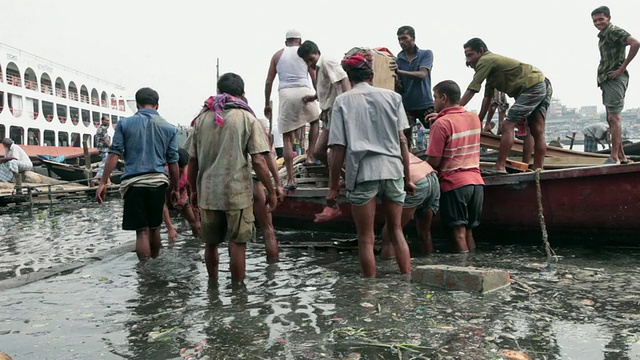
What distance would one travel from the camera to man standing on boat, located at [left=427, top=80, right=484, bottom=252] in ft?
17.1

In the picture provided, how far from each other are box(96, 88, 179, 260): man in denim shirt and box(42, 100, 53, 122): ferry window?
147ft

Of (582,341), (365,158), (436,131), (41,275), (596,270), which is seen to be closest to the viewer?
(582,341)

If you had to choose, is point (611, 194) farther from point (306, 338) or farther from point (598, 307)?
point (306, 338)

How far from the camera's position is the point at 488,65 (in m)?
5.85

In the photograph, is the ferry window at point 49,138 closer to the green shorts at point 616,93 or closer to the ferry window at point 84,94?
the ferry window at point 84,94

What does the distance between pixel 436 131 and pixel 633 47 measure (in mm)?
2888

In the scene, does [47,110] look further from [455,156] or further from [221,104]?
[455,156]

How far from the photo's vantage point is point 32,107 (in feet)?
136

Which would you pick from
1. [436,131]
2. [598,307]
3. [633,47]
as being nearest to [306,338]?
[598,307]

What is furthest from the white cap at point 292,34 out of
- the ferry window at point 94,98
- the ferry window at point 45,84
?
the ferry window at point 94,98

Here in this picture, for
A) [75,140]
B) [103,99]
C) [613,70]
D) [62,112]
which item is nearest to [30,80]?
[62,112]

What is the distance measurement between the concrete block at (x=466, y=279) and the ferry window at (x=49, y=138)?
152ft

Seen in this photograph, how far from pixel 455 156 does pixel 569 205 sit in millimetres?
1371

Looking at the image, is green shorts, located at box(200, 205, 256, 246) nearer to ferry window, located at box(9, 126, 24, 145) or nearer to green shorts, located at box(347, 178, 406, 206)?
green shorts, located at box(347, 178, 406, 206)
